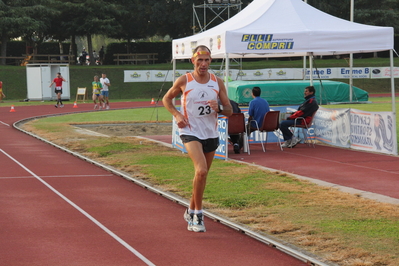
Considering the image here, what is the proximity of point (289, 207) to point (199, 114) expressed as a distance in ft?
6.78

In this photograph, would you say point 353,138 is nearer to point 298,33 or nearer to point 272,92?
point 298,33

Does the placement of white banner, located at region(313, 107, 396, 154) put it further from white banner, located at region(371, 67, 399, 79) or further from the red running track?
white banner, located at region(371, 67, 399, 79)

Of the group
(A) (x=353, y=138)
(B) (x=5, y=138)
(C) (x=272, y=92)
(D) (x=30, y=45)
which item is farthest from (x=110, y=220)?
(D) (x=30, y=45)

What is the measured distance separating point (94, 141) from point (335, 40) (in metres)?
6.82

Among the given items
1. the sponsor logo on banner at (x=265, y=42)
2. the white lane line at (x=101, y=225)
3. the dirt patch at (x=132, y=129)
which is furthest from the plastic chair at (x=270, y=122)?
the dirt patch at (x=132, y=129)

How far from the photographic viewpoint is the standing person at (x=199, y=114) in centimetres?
706

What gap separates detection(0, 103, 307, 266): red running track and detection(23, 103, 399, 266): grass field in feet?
1.45

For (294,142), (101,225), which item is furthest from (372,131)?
(101,225)

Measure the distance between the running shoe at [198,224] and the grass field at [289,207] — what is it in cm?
59

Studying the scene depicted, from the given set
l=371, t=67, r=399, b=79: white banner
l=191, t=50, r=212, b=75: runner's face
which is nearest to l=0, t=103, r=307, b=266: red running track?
l=191, t=50, r=212, b=75: runner's face

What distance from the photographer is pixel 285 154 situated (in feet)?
48.5

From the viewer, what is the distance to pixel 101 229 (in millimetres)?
7324

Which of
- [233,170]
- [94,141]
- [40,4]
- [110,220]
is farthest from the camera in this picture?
[40,4]

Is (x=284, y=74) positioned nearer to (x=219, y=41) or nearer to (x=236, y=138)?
(x=236, y=138)
